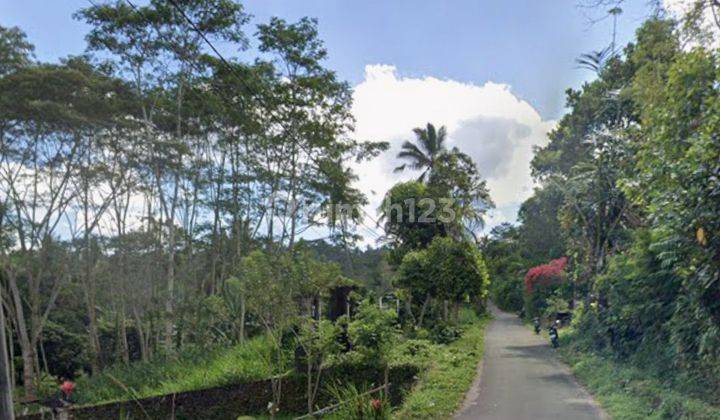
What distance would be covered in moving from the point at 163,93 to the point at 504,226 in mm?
43572

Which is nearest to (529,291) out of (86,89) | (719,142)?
(86,89)

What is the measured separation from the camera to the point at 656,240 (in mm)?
11281

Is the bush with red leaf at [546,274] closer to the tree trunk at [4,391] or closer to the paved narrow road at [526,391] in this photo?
the paved narrow road at [526,391]

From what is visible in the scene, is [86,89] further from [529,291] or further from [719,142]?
[529,291]

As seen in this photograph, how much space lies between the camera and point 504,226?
59.7 m

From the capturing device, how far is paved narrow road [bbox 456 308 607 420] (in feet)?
32.7

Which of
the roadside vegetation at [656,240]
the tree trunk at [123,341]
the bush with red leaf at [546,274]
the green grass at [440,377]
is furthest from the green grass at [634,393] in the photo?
the tree trunk at [123,341]

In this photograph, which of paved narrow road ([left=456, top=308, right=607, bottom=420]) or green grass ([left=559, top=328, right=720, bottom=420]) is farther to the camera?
paved narrow road ([left=456, top=308, right=607, bottom=420])

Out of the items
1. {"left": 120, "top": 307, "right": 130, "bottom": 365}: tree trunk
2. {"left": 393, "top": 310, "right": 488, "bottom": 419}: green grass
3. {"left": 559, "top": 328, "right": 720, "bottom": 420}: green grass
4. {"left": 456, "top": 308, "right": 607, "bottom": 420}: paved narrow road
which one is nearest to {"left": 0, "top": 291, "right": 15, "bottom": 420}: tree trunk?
{"left": 393, "top": 310, "right": 488, "bottom": 419}: green grass

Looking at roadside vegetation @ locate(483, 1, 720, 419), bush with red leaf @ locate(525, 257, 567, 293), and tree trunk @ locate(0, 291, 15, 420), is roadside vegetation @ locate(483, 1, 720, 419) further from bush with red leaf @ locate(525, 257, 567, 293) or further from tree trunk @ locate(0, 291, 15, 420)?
tree trunk @ locate(0, 291, 15, 420)

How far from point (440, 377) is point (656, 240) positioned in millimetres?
4881

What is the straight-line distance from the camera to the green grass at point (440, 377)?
10.4 metres

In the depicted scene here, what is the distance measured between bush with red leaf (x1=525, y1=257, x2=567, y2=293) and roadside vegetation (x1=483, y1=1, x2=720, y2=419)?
485 cm

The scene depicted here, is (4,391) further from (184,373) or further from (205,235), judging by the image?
(205,235)
